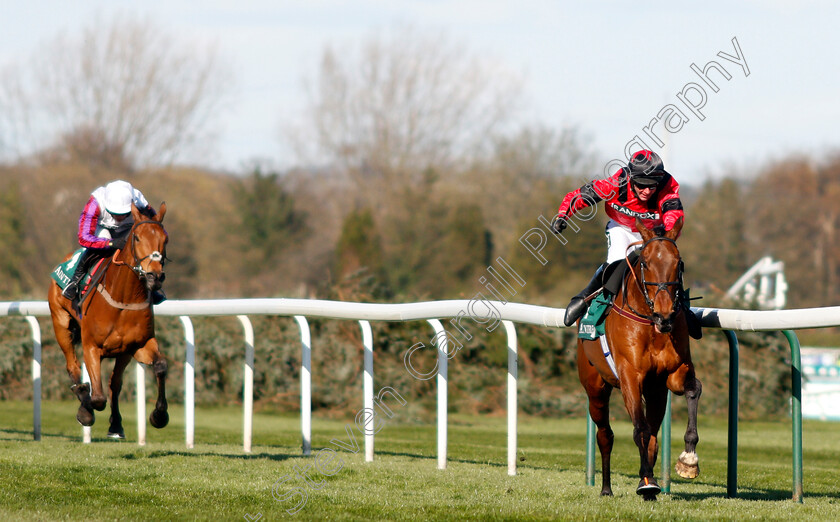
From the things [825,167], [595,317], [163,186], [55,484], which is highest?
[825,167]

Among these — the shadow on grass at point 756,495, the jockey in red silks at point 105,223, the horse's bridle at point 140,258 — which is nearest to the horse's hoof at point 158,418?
the jockey in red silks at point 105,223

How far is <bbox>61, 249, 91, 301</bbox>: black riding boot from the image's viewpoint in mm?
7594

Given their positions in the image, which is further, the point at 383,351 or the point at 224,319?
the point at 224,319

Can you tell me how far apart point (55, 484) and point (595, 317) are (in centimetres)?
307

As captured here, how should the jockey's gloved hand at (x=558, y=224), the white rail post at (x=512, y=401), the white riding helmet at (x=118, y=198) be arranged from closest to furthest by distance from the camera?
the jockey's gloved hand at (x=558, y=224), the white rail post at (x=512, y=401), the white riding helmet at (x=118, y=198)

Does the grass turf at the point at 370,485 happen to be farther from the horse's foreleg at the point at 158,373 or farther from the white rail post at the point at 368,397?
the horse's foreleg at the point at 158,373

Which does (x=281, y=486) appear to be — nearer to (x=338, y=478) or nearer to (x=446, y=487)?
(x=338, y=478)

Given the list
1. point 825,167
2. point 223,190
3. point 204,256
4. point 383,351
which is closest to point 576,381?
point 383,351

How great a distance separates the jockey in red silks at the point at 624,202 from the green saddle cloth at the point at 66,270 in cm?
380

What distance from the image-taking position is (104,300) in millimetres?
7266

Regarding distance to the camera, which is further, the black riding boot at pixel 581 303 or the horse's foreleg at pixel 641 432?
the black riding boot at pixel 581 303

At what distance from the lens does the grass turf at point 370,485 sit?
4840 mm

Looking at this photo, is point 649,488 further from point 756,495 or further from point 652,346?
point 756,495

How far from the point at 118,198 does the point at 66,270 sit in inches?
29.6
